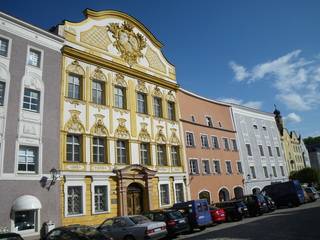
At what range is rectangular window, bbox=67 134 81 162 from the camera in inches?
845

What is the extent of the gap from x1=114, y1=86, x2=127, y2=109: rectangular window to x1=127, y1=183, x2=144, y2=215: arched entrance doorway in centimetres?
644

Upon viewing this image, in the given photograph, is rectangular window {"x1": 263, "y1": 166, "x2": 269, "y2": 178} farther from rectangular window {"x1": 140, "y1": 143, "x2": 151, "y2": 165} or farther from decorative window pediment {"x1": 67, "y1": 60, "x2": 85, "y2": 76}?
decorative window pediment {"x1": 67, "y1": 60, "x2": 85, "y2": 76}

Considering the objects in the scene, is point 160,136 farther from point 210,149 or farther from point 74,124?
point 74,124

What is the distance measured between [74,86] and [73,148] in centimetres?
463

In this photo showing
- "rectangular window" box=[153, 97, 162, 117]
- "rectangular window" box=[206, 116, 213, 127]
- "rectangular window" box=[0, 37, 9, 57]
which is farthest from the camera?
"rectangular window" box=[206, 116, 213, 127]

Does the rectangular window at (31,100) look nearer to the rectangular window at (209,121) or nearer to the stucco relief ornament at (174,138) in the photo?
the stucco relief ornament at (174,138)

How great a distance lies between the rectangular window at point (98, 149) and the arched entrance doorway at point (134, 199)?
11.5 ft

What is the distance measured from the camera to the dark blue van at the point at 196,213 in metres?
19.6

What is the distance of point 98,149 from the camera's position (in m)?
23.4

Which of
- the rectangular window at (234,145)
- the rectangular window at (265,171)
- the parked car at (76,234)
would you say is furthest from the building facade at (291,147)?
the parked car at (76,234)

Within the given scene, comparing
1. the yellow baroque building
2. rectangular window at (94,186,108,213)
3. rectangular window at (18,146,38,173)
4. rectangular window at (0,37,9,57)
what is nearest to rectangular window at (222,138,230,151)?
the yellow baroque building

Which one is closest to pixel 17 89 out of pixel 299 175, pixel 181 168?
pixel 181 168

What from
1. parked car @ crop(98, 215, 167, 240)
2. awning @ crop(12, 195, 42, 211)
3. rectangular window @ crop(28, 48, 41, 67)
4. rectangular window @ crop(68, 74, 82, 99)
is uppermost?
rectangular window @ crop(28, 48, 41, 67)

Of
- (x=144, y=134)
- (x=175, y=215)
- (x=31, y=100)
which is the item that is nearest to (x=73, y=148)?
(x=31, y=100)
